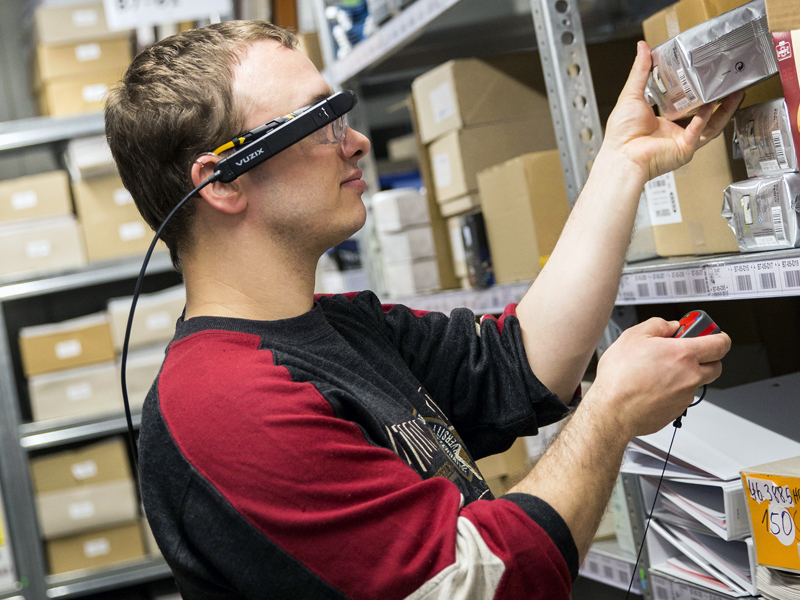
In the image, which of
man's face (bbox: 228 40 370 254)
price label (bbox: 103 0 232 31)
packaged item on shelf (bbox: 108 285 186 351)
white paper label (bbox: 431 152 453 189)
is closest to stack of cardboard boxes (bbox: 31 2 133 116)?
price label (bbox: 103 0 232 31)

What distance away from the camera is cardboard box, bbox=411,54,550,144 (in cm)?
171

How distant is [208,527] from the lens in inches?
32.4

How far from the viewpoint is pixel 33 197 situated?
3.00 m

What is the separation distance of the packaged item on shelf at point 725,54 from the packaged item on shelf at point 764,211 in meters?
0.13

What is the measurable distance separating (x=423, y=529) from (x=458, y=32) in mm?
1312

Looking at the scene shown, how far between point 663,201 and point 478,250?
1.76 ft

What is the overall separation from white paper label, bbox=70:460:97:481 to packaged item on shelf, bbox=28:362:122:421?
0.61 feet

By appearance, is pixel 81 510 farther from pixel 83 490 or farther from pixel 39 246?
pixel 39 246

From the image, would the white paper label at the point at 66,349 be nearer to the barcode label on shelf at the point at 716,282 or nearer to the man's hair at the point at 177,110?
the man's hair at the point at 177,110

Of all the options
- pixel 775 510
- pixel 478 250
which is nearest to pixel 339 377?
pixel 775 510

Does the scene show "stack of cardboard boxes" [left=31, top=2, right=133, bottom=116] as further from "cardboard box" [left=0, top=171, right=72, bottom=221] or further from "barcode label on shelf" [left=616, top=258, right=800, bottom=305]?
"barcode label on shelf" [left=616, top=258, right=800, bottom=305]

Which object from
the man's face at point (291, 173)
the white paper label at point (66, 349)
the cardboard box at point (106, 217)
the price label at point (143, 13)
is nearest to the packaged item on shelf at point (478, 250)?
the man's face at point (291, 173)

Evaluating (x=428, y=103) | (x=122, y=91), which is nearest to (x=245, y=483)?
(x=122, y=91)

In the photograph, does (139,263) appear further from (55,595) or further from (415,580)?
(415,580)
